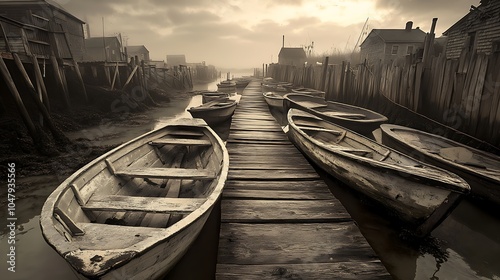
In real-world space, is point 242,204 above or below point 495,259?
above

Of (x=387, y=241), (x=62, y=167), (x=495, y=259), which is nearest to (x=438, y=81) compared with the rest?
(x=495, y=259)

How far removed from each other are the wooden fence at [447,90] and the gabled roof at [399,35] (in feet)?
88.5

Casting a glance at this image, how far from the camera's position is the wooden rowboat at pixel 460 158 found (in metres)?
3.82

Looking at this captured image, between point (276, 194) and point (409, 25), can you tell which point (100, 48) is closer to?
point (276, 194)

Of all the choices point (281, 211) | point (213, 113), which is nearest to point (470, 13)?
point (213, 113)

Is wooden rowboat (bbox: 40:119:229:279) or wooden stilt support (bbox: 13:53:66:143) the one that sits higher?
wooden stilt support (bbox: 13:53:66:143)

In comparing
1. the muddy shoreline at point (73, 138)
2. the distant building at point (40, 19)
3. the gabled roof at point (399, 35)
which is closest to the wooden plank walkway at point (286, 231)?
the muddy shoreline at point (73, 138)

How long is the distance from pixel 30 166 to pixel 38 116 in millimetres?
2970

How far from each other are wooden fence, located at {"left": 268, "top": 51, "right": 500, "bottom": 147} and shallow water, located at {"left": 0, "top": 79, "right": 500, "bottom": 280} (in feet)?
8.00

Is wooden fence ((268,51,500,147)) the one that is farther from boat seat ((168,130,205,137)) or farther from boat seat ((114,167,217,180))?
boat seat ((168,130,205,137))

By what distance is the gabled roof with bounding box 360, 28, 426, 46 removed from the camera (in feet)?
104

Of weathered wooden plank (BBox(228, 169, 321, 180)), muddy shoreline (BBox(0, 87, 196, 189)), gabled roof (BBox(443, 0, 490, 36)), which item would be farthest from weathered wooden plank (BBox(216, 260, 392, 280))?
gabled roof (BBox(443, 0, 490, 36))

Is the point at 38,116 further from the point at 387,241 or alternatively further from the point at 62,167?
the point at 387,241

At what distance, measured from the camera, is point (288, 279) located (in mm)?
2412
